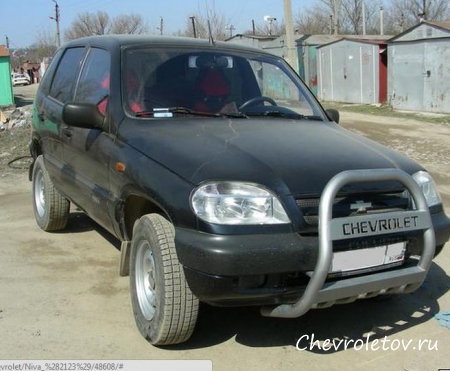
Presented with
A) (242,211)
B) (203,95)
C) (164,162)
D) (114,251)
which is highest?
(203,95)

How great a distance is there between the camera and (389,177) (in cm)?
310

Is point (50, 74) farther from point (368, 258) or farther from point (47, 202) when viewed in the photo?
point (368, 258)

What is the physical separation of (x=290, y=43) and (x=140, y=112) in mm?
14451

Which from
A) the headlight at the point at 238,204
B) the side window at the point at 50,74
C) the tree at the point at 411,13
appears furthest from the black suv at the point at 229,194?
the tree at the point at 411,13

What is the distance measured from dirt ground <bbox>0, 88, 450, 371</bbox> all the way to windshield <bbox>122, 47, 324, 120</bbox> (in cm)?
142

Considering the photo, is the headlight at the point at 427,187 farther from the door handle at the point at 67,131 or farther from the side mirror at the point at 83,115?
the door handle at the point at 67,131

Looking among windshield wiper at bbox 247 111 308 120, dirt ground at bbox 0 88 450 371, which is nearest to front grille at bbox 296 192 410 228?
dirt ground at bbox 0 88 450 371

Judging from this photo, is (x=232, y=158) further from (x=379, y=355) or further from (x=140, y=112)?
(x=379, y=355)

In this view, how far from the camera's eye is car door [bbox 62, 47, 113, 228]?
160 inches

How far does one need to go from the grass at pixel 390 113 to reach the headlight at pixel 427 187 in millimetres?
12334

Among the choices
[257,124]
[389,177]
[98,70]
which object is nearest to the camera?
[389,177]

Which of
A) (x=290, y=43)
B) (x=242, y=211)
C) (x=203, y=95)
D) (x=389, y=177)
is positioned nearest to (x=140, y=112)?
(x=203, y=95)

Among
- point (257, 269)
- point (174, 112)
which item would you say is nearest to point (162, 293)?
point (257, 269)

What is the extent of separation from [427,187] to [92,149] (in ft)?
7.66
